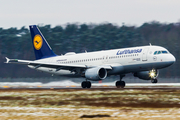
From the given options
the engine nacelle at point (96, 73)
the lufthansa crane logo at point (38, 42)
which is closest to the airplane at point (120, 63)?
the engine nacelle at point (96, 73)

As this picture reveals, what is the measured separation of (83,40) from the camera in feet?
344

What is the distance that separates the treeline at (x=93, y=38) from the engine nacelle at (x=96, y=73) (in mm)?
44406

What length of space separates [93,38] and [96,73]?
67.5 metres

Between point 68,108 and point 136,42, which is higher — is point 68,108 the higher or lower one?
the lower one

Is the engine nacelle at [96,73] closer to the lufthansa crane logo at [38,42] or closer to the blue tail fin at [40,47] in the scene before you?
the blue tail fin at [40,47]

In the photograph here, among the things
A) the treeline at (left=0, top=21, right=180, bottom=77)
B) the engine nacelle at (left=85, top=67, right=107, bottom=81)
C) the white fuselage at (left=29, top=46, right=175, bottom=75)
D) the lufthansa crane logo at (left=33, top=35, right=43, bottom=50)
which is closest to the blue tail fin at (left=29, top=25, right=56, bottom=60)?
the lufthansa crane logo at (left=33, top=35, right=43, bottom=50)

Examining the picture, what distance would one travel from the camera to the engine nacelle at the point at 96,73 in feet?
119

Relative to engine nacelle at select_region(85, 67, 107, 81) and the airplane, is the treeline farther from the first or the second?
engine nacelle at select_region(85, 67, 107, 81)

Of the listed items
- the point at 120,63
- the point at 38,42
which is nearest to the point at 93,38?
the point at 38,42

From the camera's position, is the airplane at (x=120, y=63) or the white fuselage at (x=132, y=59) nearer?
the white fuselage at (x=132, y=59)

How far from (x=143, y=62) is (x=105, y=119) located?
22616mm

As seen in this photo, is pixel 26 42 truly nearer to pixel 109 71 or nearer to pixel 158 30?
pixel 158 30

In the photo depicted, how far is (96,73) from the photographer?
36.1 metres

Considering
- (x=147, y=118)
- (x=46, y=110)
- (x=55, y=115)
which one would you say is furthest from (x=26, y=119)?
(x=147, y=118)
